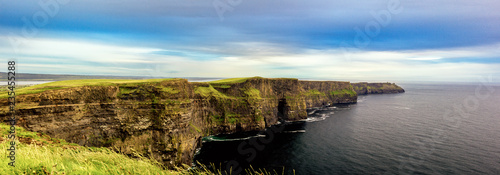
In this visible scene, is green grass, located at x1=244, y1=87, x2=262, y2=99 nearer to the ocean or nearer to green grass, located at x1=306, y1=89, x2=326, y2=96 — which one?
the ocean

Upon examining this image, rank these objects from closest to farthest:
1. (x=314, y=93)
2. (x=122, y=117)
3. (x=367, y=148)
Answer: (x=122, y=117), (x=367, y=148), (x=314, y=93)

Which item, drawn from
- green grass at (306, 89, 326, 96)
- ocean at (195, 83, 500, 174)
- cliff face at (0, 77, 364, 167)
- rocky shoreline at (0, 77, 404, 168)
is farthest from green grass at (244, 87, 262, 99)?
green grass at (306, 89, 326, 96)

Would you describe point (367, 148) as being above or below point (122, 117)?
below

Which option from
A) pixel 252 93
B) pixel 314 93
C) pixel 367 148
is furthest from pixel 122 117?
pixel 314 93

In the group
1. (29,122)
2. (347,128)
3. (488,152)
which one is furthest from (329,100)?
(29,122)

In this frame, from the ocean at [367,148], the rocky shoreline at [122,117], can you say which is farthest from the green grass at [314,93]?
the rocky shoreline at [122,117]

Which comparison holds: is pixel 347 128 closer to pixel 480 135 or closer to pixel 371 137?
pixel 371 137

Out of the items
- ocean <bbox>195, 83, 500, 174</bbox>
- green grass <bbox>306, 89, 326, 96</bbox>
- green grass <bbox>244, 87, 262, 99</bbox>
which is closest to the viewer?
ocean <bbox>195, 83, 500, 174</bbox>

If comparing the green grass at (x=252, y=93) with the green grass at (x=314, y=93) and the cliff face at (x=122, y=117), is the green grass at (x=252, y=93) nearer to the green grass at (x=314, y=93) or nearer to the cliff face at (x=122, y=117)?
the cliff face at (x=122, y=117)

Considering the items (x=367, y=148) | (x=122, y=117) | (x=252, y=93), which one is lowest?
(x=367, y=148)

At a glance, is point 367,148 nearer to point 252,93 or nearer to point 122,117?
point 252,93

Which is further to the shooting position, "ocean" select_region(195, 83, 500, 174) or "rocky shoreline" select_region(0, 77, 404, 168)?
"ocean" select_region(195, 83, 500, 174)
